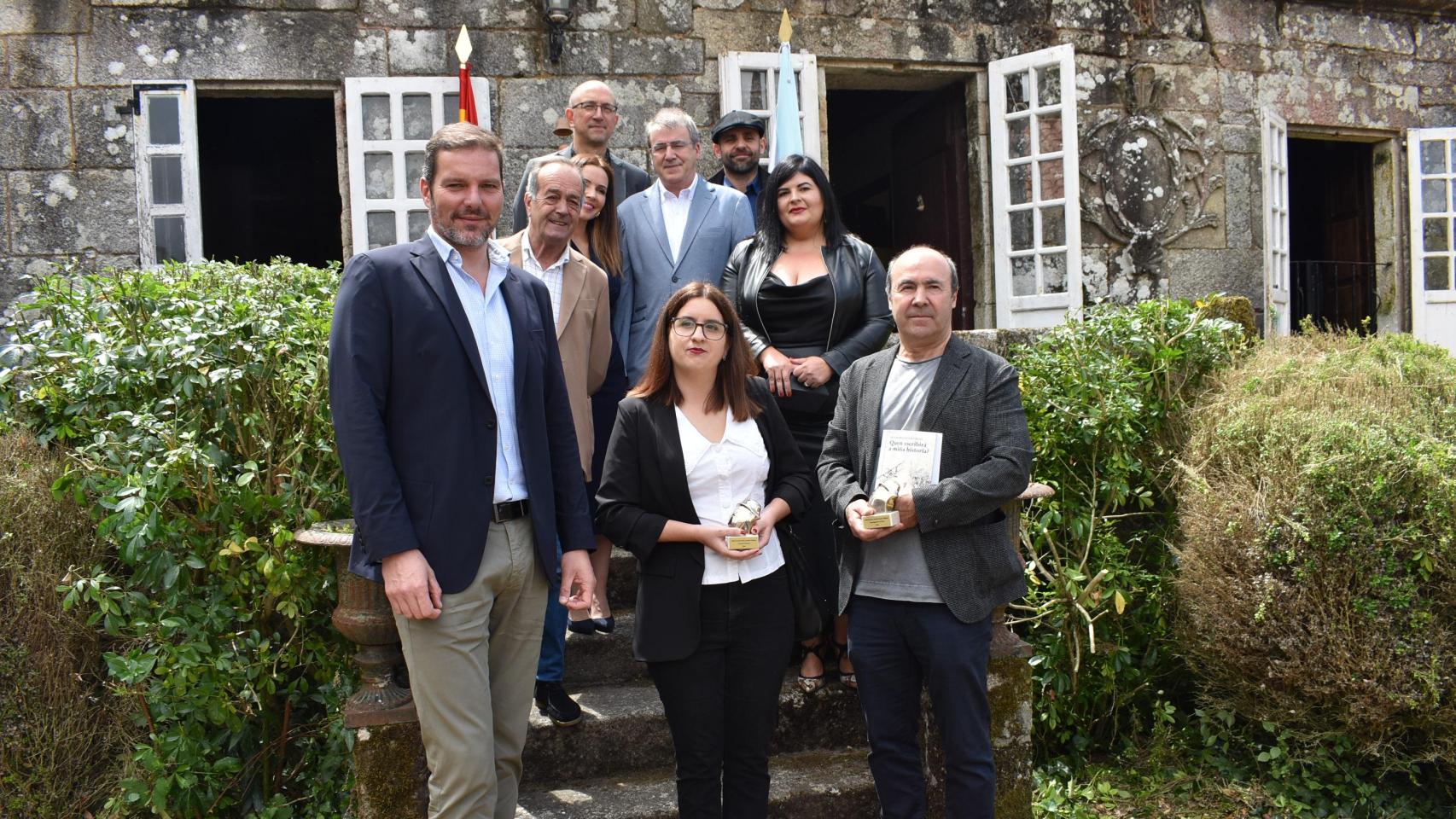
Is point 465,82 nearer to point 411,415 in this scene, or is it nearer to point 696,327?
point 696,327

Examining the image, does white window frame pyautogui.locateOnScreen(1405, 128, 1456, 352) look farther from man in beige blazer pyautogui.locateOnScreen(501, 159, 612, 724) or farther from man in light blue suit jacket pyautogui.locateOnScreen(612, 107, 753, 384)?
man in beige blazer pyautogui.locateOnScreen(501, 159, 612, 724)

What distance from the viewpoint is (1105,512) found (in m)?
4.20

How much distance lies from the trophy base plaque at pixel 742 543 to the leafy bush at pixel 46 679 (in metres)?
2.02

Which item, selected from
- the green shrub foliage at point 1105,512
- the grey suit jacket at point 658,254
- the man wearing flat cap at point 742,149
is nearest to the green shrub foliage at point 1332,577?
the green shrub foliage at point 1105,512

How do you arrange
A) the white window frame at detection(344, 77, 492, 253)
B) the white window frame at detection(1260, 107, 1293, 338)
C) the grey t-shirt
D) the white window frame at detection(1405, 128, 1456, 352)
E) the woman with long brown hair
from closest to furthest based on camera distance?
the grey t-shirt < the woman with long brown hair < the white window frame at detection(344, 77, 492, 253) < the white window frame at detection(1260, 107, 1293, 338) < the white window frame at detection(1405, 128, 1456, 352)

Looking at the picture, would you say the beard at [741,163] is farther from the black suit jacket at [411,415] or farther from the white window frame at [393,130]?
the white window frame at [393,130]

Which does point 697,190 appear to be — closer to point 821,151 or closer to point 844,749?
point 844,749

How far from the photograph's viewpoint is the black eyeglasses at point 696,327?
278cm

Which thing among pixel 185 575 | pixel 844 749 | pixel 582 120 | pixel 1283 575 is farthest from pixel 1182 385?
pixel 185 575

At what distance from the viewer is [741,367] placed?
9.43ft

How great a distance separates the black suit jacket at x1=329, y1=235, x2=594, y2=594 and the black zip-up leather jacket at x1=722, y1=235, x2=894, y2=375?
1.24 meters

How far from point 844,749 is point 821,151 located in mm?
4367

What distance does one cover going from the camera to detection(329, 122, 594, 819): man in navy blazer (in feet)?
7.19

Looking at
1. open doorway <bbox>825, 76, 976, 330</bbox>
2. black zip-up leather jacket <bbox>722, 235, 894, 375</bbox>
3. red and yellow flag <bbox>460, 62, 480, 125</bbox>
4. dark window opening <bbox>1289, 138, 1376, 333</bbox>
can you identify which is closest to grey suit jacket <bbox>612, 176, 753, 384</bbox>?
black zip-up leather jacket <bbox>722, 235, 894, 375</bbox>
